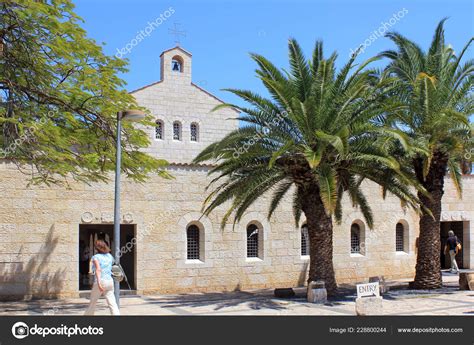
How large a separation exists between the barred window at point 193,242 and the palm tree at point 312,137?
338cm

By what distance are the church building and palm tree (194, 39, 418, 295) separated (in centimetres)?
268

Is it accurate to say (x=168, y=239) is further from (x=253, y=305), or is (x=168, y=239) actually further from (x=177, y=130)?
(x=177, y=130)

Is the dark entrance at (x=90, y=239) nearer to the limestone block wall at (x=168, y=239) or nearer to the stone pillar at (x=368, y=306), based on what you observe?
the limestone block wall at (x=168, y=239)

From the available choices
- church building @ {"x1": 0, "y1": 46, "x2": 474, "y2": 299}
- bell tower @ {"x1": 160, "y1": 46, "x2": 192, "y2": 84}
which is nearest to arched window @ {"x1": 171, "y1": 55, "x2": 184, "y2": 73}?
bell tower @ {"x1": 160, "y1": 46, "x2": 192, "y2": 84}

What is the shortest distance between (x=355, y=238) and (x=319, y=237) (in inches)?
246

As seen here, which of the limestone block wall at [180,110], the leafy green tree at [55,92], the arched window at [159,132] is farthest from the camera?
the arched window at [159,132]

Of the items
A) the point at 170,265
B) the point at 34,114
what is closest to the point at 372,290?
the point at 170,265

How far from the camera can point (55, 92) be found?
1327 cm

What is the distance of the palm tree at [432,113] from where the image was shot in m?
16.2

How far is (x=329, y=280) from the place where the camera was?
16.1 metres

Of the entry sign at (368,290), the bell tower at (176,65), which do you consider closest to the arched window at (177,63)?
the bell tower at (176,65)

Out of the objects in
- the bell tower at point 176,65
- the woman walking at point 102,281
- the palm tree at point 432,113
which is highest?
the bell tower at point 176,65

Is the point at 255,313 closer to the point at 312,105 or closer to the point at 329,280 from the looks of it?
the point at 329,280
